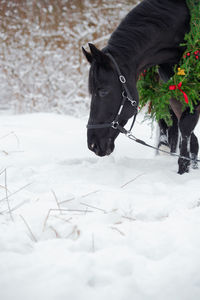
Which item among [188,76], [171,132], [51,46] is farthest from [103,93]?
[51,46]

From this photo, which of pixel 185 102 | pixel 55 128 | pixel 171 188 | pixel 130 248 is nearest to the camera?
pixel 130 248

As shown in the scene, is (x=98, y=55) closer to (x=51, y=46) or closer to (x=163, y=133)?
(x=163, y=133)

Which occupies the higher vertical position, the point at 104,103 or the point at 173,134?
the point at 104,103

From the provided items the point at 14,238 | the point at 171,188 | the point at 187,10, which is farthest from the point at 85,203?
the point at 187,10

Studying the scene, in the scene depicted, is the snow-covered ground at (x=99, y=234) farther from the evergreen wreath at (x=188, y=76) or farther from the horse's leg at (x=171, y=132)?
the evergreen wreath at (x=188, y=76)

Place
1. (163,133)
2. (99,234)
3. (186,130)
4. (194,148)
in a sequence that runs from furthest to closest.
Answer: (163,133), (194,148), (186,130), (99,234)

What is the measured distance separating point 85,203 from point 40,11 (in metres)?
6.08

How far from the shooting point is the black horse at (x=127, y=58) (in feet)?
6.66

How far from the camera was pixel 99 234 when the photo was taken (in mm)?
1273

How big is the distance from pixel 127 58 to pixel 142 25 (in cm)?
31

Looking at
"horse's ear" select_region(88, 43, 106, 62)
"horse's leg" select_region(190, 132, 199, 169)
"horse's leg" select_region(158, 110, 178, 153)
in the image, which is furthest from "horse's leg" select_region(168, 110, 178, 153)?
"horse's ear" select_region(88, 43, 106, 62)

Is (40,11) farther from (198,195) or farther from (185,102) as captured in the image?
(198,195)

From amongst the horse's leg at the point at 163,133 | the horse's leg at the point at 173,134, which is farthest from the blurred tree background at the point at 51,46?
the horse's leg at the point at 173,134

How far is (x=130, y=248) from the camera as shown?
1.17 meters
